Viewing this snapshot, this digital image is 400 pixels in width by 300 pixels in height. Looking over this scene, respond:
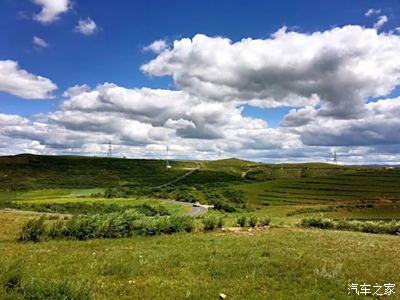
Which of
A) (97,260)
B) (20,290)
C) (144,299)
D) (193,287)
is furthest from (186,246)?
(20,290)

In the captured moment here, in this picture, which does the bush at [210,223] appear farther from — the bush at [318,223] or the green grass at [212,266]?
the bush at [318,223]

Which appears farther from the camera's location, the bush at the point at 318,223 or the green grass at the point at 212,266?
the bush at the point at 318,223

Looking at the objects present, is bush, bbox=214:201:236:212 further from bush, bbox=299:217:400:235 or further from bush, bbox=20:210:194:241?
bush, bbox=20:210:194:241

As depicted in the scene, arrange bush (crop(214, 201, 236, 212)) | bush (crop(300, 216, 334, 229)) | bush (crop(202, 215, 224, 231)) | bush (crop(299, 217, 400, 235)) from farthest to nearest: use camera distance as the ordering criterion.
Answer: bush (crop(214, 201, 236, 212)) → bush (crop(300, 216, 334, 229)) → bush (crop(299, 217, 400, 235)) → bush (crop(202, 215, 224, 231))

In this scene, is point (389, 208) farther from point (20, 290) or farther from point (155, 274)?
point (20, 290)

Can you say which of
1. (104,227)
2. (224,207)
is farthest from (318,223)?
(224,207)

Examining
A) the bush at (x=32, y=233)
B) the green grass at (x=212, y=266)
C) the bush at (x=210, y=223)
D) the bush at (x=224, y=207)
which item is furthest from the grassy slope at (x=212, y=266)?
the bush at (x=224, y=207)

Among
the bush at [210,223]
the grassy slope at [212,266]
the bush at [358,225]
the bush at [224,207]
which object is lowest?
the bush at [224,207]

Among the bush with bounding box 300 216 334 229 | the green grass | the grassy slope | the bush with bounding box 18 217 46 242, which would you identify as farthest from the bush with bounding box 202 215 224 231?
the bush with bounding box 18 217 46 242

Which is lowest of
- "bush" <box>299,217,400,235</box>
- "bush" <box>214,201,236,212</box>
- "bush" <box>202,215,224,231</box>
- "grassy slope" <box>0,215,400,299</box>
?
"bush" <box>214,201,236,212</box>

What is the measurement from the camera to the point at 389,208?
4724 inches

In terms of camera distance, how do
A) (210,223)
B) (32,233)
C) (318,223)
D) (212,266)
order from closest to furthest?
(212,266)
(32,233)
(210,223)
(318,223)

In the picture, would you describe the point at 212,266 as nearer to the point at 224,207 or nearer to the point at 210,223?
the point at 210,223

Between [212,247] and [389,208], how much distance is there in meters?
106
